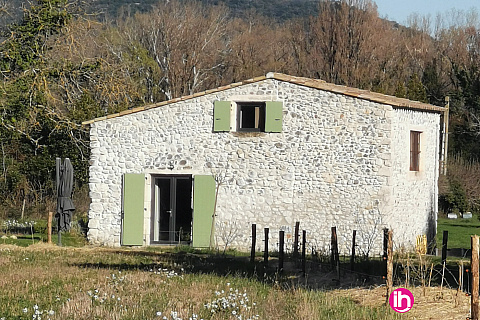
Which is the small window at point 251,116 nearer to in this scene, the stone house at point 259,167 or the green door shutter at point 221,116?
the stone house at point 259,167

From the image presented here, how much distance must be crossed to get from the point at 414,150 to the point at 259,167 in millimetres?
4078

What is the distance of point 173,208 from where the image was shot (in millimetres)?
19000

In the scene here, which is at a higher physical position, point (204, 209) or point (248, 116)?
point (248, 116)

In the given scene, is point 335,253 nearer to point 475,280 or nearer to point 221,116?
point 475,280

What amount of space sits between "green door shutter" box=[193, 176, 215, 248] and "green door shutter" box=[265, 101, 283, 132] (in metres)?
1.97

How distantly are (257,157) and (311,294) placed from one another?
8.11 metres

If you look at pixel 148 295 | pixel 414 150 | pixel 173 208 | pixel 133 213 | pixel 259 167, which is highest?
pixel 414 150

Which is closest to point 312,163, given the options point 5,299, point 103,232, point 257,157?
point 257,157

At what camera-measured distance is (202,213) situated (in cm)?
1845

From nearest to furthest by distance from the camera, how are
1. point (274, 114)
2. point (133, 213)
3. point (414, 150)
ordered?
point (274, 114), point (133, 213), point (414, 150)

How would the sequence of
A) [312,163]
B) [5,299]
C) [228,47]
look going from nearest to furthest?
[5,299] < [312,163] < [228,47]

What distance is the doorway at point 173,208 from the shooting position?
1895 cm

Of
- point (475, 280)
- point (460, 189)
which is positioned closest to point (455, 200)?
point (460, 189)

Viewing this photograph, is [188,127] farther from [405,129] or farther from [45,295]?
[45,295]
